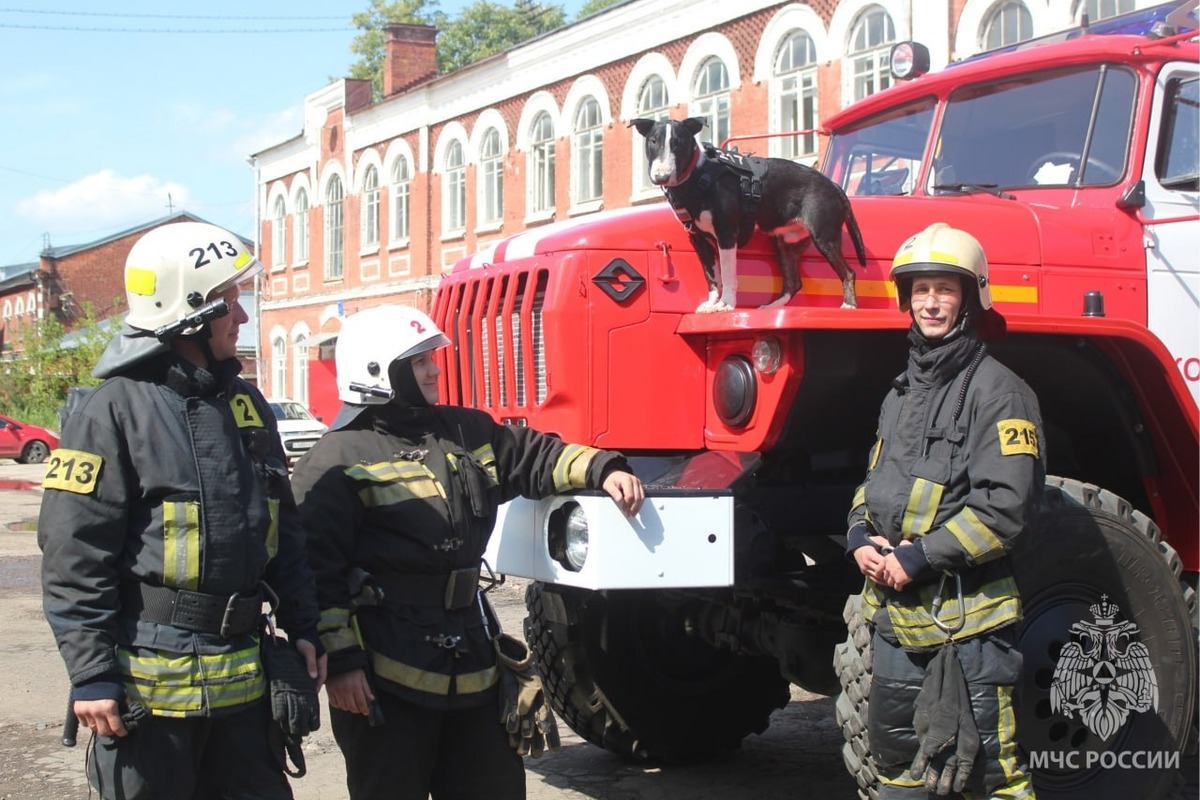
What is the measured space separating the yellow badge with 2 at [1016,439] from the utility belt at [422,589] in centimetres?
145

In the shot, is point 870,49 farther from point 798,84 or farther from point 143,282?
point 143,282

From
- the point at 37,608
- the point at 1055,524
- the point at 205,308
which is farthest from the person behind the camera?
the point at 37,608

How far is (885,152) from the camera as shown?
5930 mm

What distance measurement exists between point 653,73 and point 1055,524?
19.2 metres

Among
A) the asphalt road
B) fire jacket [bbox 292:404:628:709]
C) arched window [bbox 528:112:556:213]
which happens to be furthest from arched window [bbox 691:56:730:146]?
fire jacket [bbox 292:404:628:709]

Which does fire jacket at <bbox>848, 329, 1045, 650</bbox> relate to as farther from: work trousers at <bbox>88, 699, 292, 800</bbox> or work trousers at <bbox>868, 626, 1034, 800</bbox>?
work trousers at <bbox>88, 699, 292, 800</bbox>

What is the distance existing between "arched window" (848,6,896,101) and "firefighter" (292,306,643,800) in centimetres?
1550

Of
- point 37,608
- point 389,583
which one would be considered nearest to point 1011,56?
point 389,583

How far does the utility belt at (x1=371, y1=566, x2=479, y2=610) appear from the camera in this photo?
11.9 feet

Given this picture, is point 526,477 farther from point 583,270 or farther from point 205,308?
point 205,308

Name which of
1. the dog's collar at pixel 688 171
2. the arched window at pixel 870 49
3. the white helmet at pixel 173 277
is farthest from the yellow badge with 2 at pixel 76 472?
the arched window at pixel 870 49

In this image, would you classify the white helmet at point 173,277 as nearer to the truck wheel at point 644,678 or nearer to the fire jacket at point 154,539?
the fire jacket at point 154,539

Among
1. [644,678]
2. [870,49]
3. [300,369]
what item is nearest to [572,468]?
[644,678]

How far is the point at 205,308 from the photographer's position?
3273mm
